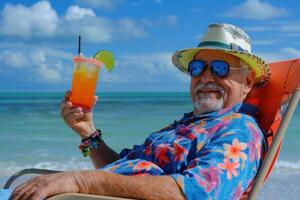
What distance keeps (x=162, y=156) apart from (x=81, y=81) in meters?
0.62

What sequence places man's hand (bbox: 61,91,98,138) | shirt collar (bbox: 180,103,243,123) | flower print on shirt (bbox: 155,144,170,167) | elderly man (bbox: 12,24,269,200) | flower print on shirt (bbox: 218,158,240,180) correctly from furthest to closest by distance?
1. man's hand (bbox: 61,91,98,138)
2. shirt collar (bbox: 180,103,243,123)
3. flower print on shirt (bbox: 155,144,170,167)
4. flower print on shirt (bbox: 218,158,240,180)
5. elderly man (bbox: 12,24,269,200)

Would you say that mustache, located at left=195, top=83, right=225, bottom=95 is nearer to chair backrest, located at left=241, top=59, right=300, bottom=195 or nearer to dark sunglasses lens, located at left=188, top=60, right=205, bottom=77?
dark sunglasses lens, located at left=188, top=60, right=205, bottom=77

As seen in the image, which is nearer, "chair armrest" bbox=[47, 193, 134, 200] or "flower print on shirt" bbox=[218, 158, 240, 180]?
"chair armrest" bbox=[47, 193, 134, 200]

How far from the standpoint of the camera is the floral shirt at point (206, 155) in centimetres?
280

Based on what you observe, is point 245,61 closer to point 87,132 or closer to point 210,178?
point 210,178

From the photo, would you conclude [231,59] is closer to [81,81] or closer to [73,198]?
[81,81]

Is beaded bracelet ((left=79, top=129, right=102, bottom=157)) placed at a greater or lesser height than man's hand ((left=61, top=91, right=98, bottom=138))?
lesser

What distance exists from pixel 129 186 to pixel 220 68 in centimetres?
103

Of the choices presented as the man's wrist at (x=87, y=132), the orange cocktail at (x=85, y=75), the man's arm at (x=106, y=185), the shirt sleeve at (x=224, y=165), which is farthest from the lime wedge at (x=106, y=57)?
the man's arm at (x=106, y=185)

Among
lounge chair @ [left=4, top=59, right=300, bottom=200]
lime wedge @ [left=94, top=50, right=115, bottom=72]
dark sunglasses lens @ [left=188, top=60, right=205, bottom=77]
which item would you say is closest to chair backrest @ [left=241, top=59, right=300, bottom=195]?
lounge chair @ [left=4, top=59, right=300, bottom=200]

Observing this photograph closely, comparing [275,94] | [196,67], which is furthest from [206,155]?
[275,94]

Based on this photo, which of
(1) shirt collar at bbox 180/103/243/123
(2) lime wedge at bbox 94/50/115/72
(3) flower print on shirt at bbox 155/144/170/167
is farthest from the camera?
(2) lime wedge at bbox 94/50/115/72

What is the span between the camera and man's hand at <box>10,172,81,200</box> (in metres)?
2.63

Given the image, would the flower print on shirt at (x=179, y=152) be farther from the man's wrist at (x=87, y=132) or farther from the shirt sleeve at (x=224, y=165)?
the man's wrist at (x=87, y=132)
